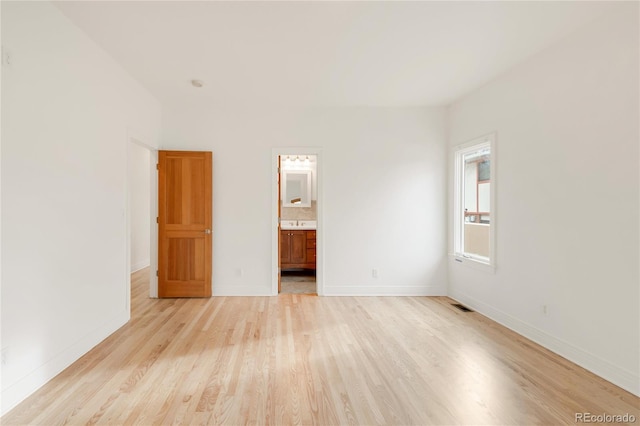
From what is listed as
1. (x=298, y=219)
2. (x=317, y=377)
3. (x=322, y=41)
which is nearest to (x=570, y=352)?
(x=317, y=377)

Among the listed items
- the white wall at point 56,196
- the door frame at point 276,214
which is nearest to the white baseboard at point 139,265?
the white wall at point 56,196

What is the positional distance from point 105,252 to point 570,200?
170 inches

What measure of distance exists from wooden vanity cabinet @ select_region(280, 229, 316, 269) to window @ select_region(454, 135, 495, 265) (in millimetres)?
2626

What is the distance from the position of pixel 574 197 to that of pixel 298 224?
4.57m

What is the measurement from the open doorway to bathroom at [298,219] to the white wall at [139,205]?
107 inches

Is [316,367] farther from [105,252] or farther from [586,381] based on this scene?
[105,252]

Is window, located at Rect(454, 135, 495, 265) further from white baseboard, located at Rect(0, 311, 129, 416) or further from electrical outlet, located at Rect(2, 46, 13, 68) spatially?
electrical outlet, located at Rect(2, 46, 13, 68)

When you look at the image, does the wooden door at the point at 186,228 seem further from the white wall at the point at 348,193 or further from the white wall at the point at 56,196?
the white wall at the point at 56,196

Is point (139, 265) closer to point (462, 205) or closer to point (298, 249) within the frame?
point (298, 249)

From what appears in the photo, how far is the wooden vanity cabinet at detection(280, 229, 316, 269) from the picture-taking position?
5.80 m

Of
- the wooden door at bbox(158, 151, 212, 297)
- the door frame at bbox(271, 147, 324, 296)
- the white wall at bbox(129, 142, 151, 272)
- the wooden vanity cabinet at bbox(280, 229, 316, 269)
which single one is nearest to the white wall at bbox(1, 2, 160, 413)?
the wooden door at bbox(158, 151, 212, 297)

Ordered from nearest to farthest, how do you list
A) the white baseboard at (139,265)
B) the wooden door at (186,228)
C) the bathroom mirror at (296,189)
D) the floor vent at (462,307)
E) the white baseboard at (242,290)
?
the floor vent at (462,307) → the wooden door at (186,228) → the white baseboard at (242,290) → the white baseboard at (139,265) → the bathroom mirror at (296,189)

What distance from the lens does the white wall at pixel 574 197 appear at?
7.18 feet

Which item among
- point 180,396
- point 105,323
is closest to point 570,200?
point 180,396
